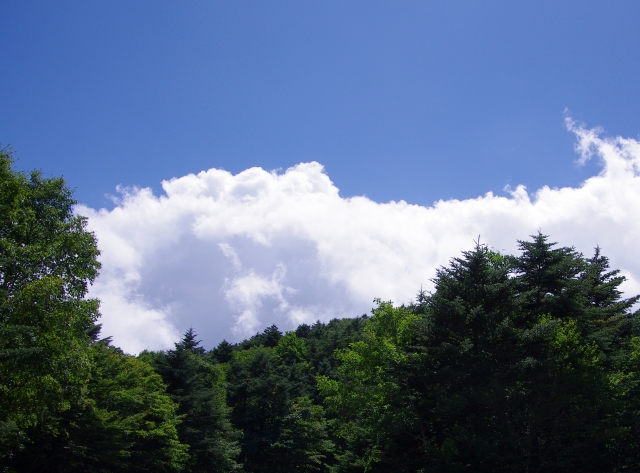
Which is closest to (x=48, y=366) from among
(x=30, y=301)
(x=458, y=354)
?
(x=30, y=301)

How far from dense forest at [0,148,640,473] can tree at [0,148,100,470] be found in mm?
76

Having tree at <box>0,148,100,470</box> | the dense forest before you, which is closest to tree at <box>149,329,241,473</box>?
the dense forest

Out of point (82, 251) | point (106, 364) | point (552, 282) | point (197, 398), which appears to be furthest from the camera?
point (197, 398)

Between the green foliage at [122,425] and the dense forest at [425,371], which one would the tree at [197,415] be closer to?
the green foliage at [122,425]

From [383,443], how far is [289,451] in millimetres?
26027

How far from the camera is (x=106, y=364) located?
35344 millimetres

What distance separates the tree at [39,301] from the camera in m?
19.1

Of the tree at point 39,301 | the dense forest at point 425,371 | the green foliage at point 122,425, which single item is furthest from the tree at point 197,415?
the tree at point 39,301

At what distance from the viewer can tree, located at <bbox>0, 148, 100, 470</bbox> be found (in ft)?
62.6

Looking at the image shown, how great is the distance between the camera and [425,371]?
1076 inches

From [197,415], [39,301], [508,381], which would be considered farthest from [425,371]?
[197,415]

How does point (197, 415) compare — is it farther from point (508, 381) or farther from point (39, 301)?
point (508, 381)

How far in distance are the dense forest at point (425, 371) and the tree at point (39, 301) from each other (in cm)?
8

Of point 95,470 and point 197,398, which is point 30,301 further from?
point 197,398
